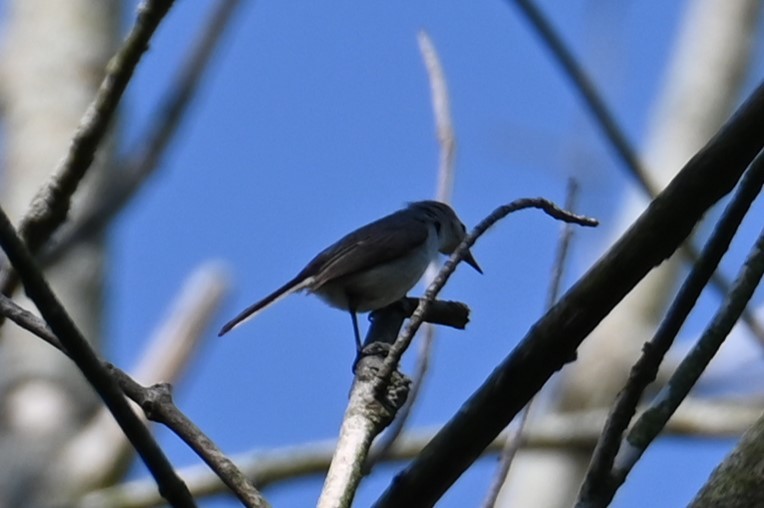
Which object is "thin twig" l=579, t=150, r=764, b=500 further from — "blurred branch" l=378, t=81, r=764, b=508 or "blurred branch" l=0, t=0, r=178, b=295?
"blurred branch" l=0, t=0, r=178, b=295

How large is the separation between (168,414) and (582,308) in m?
0.50

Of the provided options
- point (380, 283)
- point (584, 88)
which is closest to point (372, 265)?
point (380, 283)

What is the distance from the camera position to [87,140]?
6.66ft

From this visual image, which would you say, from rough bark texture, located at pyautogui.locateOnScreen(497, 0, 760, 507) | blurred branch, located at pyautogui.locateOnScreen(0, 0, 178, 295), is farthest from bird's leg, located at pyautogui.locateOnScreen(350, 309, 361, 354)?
rough bark texture, located at pyautogui.locateOnScreen(497, 0, 760, 507)

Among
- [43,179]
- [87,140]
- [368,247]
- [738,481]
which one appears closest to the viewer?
[738,481]

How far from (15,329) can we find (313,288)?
3.28ft

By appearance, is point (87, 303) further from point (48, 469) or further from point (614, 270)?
point (614, 270)

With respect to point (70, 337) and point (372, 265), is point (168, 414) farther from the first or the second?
point (372, 265)

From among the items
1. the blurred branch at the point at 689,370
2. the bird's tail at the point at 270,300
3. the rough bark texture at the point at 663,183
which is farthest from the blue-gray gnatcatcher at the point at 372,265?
the rough bark texture at the point at 663,183

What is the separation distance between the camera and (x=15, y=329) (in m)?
3.77

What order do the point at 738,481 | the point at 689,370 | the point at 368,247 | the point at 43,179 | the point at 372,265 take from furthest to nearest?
the point at 43,179 < the point at 368,247 < the point at 372,265 < the point at 689,370 < the point at 738,481

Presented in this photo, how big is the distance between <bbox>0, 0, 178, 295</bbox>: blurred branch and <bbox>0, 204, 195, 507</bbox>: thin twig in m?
0.83

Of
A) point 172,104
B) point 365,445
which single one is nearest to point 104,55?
point 172,104

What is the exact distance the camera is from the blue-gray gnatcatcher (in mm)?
3156
